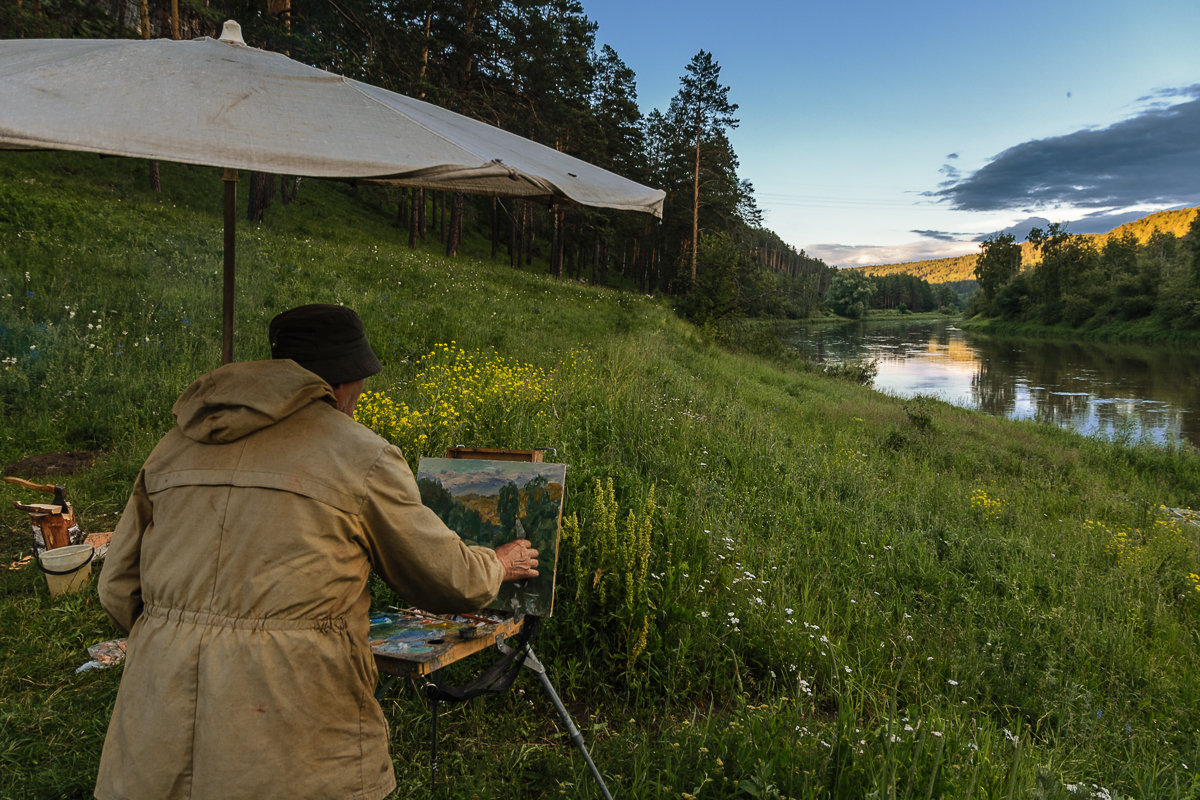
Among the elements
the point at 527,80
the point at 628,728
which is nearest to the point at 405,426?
the point at 628,728

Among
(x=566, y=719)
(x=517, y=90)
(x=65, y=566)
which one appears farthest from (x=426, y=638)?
(x=517, y=90)

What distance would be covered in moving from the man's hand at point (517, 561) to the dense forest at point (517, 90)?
6916 mm

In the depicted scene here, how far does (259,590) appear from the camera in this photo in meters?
1.58

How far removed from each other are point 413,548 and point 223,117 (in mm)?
1216

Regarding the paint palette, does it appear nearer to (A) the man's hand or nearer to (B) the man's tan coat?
(A) the man's hand

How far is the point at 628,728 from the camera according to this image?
3109mm

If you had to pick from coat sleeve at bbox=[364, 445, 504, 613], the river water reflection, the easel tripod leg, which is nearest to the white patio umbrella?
coat sleeve at bbox=[364, 445, 504, 613]

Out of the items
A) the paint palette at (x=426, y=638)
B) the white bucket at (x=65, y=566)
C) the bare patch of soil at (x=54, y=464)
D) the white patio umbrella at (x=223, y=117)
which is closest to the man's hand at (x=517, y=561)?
the paint palette at (x=426, y=638)

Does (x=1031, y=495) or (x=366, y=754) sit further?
(x=1031, y=495)

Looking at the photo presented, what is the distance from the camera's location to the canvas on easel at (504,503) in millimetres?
2778

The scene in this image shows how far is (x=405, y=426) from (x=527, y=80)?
2561cm

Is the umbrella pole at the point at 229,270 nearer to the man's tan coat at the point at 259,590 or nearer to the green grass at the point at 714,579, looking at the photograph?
the man's tan coat at the point at 259,590

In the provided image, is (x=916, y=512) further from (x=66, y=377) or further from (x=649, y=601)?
(x=66, y=377)

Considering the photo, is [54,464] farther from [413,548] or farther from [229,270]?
[413,548]
